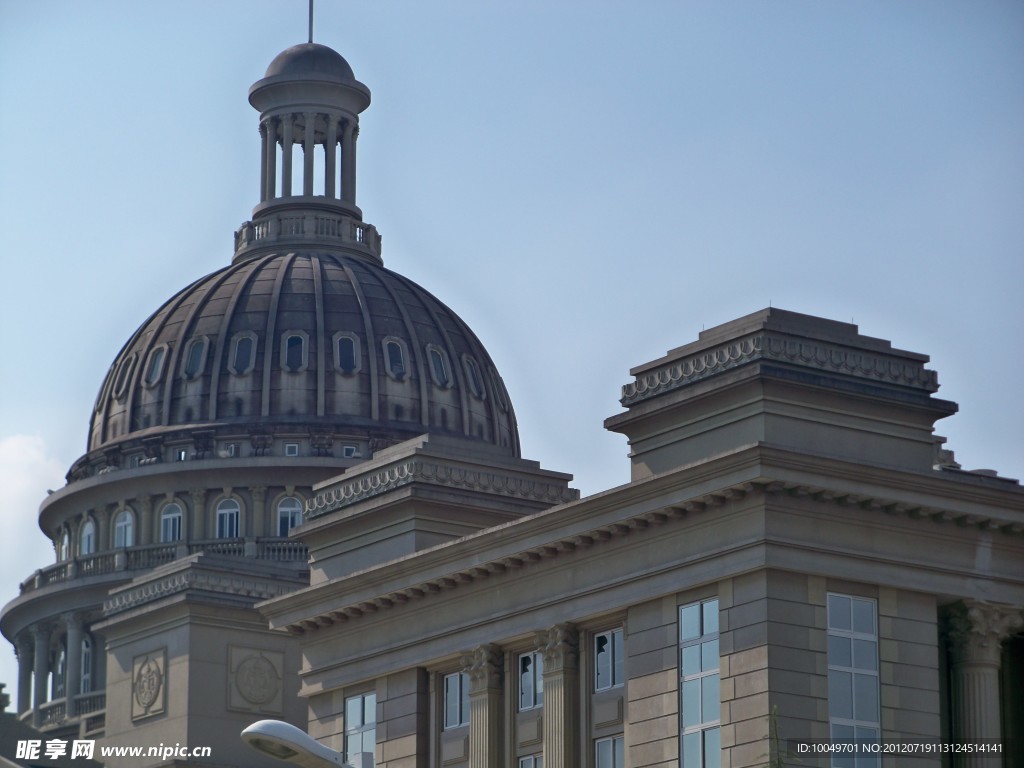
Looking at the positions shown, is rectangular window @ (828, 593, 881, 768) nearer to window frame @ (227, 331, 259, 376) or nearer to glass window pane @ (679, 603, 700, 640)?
glass window pane @ (679, 603, 700, 640)

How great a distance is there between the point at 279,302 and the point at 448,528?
64.3m

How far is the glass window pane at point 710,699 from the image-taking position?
60625mm

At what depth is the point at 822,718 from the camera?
196ft

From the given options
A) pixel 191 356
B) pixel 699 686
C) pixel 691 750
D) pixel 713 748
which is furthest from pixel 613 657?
pixel 191 356

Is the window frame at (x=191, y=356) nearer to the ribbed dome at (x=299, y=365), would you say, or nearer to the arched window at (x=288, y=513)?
the ribbed dome at (x=299, y=365)

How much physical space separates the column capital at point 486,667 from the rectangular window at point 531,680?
558 mm

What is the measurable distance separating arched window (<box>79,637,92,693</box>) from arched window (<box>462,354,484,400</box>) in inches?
838

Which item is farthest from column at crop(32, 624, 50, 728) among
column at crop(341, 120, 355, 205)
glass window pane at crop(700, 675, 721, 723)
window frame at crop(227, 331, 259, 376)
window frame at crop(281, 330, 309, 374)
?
glass window pane at crop(700, 675, 721, 723)

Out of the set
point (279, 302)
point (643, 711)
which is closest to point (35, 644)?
point (279, 302)

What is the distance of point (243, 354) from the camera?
136 m

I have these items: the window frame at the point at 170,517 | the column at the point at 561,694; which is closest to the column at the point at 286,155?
the window frame at the point at 170,517

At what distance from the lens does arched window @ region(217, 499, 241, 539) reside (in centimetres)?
13150

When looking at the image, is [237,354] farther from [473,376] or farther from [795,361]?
[795,361]

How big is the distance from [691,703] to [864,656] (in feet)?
12.2
